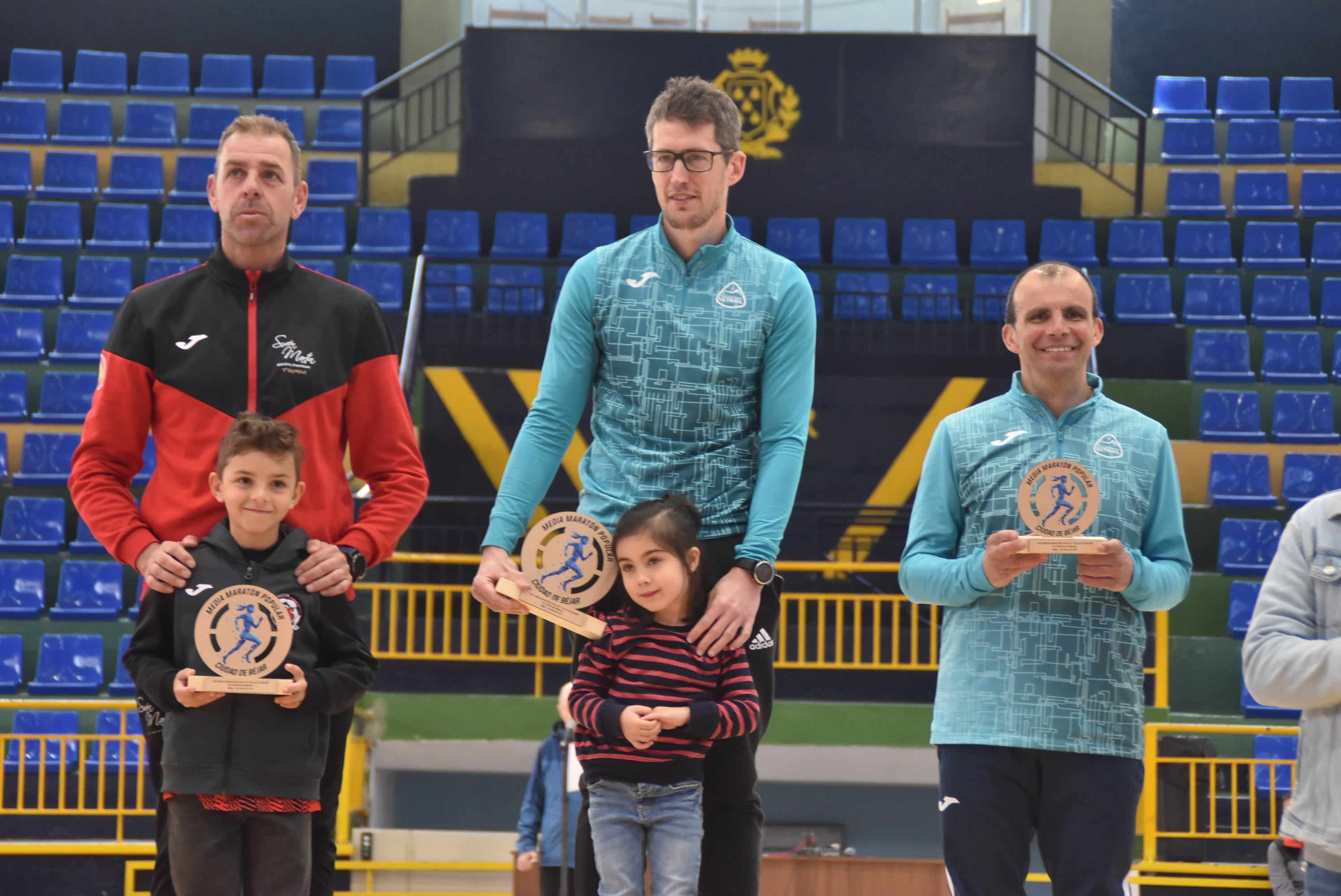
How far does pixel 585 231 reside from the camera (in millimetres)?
11039

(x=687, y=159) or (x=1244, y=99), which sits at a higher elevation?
(x=1244, y=99)

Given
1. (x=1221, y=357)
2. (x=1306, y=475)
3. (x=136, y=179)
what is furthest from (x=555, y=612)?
(x=136, y=179)

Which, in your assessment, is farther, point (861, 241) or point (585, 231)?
point (861, 241)

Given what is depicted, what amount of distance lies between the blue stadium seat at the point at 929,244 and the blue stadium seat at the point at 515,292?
289 centimetres

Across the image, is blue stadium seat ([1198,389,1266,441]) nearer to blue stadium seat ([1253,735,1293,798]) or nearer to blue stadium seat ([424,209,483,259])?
blue stadium seat ([1253,735,1293,798])

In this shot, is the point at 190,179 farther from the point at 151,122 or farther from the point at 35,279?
the point at 35,279

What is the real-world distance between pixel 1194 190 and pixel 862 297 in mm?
3263

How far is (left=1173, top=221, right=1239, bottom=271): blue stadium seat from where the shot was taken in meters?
11.0

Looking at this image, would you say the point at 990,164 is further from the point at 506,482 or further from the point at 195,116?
the point at 506,482

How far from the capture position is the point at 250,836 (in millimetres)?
2576

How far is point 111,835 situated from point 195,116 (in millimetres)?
7158

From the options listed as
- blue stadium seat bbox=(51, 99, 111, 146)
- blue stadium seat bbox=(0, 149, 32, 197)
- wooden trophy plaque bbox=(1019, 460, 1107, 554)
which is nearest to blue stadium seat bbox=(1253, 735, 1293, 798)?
wooden trophy plaque bbox=(1019, 460, 1107, 554)

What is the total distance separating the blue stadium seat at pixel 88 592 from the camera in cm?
831

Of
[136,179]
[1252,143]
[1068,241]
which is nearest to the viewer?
[1068,241]
